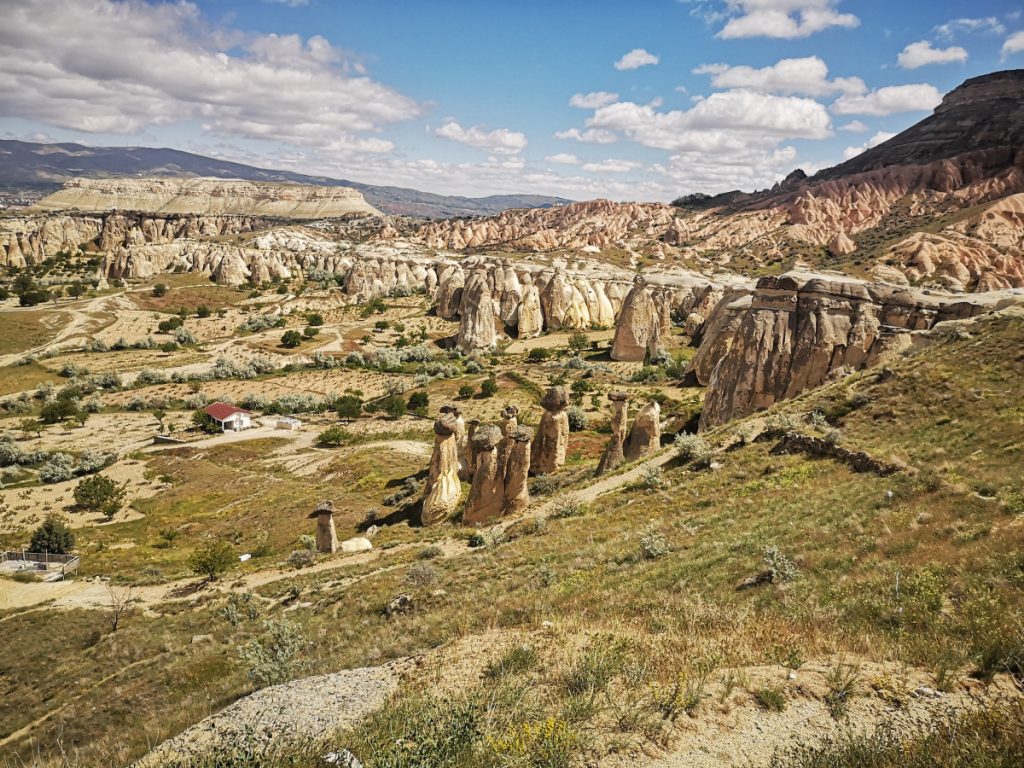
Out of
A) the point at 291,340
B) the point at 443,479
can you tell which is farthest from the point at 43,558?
the point at 291,340

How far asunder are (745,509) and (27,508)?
39.9 m

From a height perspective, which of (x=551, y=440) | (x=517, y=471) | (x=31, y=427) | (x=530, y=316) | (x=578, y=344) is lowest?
(x=31, y=427)

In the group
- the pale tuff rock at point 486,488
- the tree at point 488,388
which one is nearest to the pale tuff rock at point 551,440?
the pale tuff rock at point 486,488

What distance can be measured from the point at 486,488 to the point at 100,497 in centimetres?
2522

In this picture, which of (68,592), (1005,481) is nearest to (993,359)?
(1005,481)

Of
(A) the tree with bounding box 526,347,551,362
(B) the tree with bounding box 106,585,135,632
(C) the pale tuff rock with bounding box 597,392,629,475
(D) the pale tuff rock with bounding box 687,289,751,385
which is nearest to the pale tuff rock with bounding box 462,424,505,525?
(C) the pale tuff rock with bounding box 597,392,629,475

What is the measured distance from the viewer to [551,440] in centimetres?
2867

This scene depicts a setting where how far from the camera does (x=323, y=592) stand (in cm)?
1581

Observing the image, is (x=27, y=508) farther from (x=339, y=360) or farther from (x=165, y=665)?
(x=339, y=360)

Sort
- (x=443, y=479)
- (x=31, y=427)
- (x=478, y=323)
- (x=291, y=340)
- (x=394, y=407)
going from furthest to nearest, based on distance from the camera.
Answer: (x=291, y=340), (x=478, y=323), (x=394, y=407), (x=31, y=427), (x=443, y=479)

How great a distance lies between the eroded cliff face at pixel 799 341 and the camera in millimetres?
26938

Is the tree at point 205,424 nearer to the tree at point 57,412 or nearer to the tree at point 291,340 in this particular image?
the tree at point 57,412

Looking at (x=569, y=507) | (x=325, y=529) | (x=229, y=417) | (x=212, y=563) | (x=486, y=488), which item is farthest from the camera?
(x=229, y=417)

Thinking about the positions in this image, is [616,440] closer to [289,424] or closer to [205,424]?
[289,424]
